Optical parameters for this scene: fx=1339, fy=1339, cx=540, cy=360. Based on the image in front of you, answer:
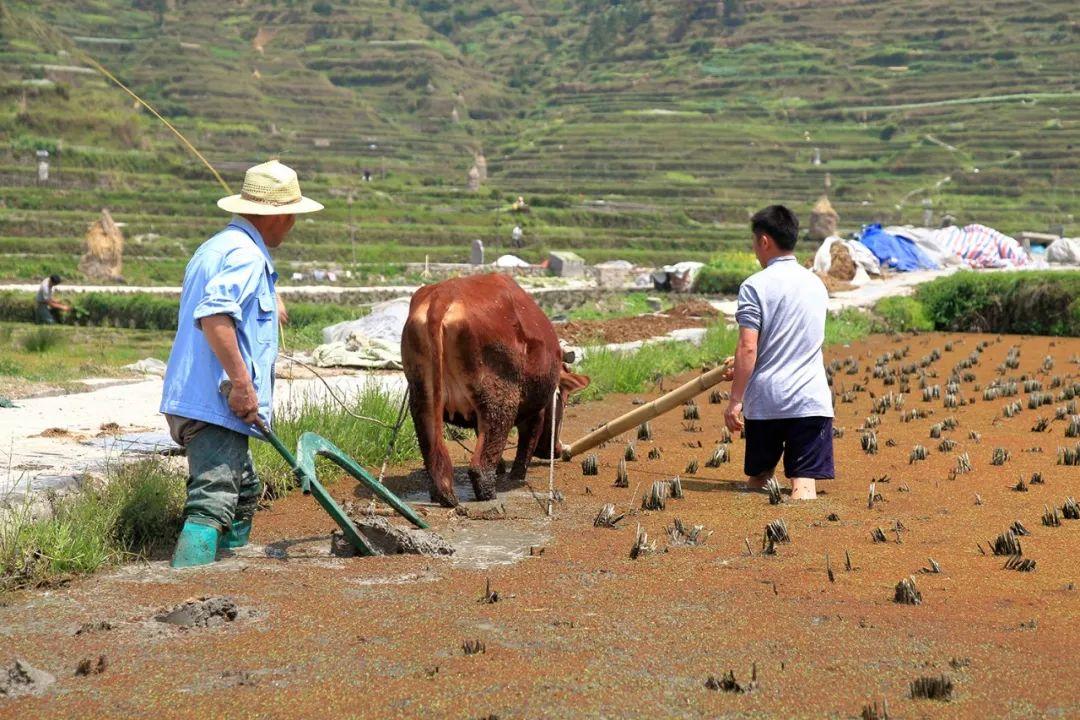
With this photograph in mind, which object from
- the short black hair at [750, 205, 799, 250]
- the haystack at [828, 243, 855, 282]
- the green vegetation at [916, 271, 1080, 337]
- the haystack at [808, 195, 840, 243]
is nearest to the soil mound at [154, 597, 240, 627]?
the short black hair at [750, 205, 799, 250]

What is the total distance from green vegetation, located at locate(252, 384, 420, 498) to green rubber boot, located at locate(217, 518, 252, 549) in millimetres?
1136

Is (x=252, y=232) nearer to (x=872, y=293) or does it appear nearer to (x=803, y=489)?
(x=803, y=489)

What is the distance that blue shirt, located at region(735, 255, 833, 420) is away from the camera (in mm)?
7215

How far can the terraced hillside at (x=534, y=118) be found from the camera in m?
52.7

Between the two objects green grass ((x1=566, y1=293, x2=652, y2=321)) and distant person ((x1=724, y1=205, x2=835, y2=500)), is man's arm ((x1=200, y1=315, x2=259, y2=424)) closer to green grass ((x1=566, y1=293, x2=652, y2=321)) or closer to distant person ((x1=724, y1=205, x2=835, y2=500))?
distant person ((x1=724, y1=205, x2=835, y2=500))

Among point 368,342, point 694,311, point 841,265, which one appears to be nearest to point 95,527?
point 368,342

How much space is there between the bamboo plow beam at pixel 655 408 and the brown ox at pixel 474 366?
64 cm

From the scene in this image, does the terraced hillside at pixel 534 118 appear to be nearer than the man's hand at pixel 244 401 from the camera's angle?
No

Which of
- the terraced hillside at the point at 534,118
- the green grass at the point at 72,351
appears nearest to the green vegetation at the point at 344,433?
the green grass at the point at 72,351

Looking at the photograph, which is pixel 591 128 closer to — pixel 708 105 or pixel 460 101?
pixel 708 105

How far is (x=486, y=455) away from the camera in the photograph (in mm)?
7355

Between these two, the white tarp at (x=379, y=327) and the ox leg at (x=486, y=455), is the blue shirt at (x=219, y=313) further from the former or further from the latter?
the white tarp at (x=379, y=327)

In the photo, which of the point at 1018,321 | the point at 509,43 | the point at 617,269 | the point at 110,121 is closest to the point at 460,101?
the point at 509,43

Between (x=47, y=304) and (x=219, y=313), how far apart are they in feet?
72.5
